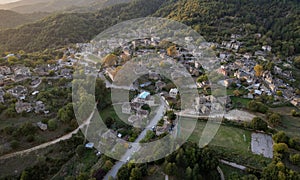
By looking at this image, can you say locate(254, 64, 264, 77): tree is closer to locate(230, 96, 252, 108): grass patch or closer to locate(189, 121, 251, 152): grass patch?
locate(230, 96, 252, 108): grass patch

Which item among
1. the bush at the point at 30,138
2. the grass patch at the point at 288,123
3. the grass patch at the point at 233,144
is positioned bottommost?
the grass patch at the point at 288,123

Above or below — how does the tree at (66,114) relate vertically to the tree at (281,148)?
above

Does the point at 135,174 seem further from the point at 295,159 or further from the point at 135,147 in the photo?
the point at 295,159

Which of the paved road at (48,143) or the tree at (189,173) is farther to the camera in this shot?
the paved road at (48,143)

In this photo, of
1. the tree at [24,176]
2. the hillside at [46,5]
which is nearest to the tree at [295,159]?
the tree at [24,176]

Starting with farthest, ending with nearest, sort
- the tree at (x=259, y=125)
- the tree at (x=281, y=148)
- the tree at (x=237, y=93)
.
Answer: the tree at (x=237, y=93), the tree at (x=259, y=125), the tree at (x=281, y=148)

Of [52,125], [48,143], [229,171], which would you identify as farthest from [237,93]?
[48,143]

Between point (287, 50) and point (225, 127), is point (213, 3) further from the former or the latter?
point (225, 127)

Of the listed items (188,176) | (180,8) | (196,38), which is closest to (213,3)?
(180,8)

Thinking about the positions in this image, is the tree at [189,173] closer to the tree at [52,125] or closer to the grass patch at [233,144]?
the grass patch at [233,144]
